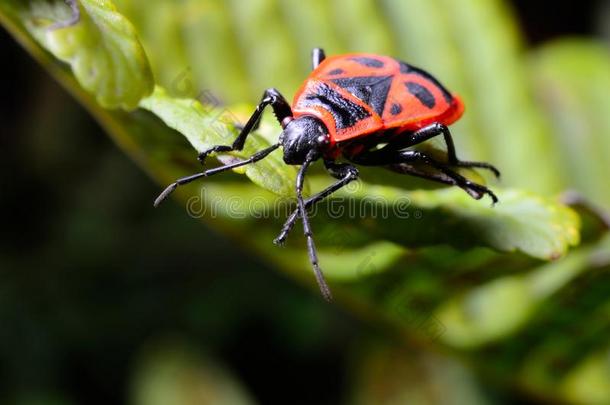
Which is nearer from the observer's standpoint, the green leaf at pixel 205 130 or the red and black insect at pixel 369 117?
the green leaf at pixel 205 130

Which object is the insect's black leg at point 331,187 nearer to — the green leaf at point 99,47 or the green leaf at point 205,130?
the green leaf at point 205,130

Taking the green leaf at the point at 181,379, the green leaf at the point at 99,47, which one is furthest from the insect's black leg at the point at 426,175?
the green leaf at the point at 181,379

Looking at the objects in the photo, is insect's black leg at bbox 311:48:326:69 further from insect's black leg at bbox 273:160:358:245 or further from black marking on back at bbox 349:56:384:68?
insect's black leg at bbox 273:160:358:245

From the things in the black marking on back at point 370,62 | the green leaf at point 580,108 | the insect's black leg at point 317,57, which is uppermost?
the black marking on back at point 370,62

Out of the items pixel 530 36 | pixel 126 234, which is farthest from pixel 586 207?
pixel 530 36

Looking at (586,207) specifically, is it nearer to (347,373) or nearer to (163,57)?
(163,57)

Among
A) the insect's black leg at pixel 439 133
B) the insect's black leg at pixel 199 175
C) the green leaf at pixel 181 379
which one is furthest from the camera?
the green leaf at pixel 181 379

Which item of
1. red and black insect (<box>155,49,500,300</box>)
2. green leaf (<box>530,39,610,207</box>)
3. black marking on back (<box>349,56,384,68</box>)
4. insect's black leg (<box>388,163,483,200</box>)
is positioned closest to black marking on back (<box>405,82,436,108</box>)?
red and black insect (<box>155,49,500,300</box>)
